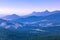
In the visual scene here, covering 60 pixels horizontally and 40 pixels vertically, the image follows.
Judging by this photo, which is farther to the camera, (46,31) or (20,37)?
(20,37)

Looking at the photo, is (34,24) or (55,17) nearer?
(34,24)

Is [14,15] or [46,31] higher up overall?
[14,15]

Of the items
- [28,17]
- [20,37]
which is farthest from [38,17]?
[20,37]

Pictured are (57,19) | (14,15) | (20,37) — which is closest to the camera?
(14,15)

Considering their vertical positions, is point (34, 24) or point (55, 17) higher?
point (55, 17)

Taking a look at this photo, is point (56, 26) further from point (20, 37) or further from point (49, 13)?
point (20, 37)

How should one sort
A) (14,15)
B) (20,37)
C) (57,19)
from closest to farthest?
Answer: (14,15) < (57,19) < (20,37)

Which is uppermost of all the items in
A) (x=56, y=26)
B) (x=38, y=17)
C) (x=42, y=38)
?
(x=38, y=17)
